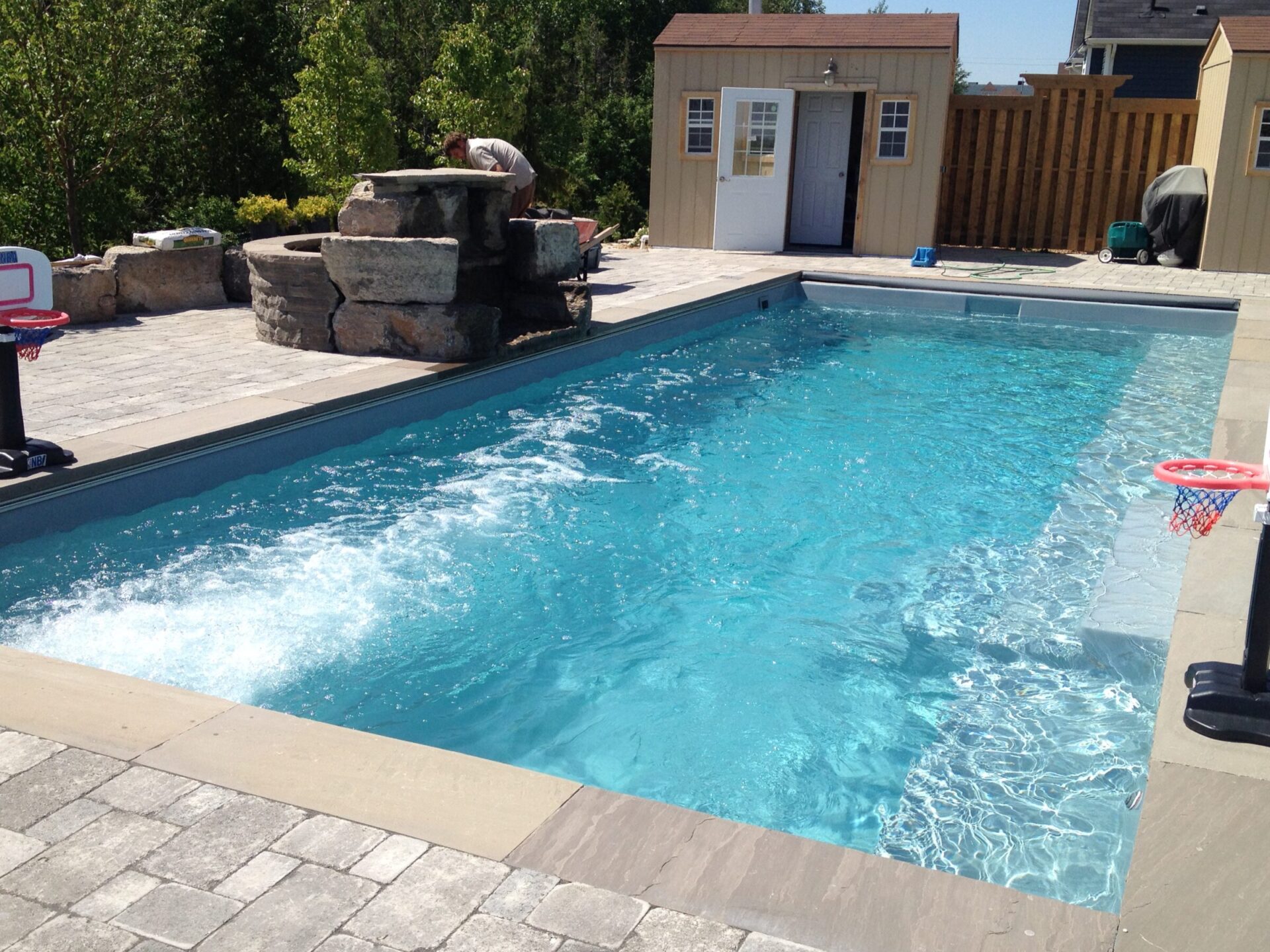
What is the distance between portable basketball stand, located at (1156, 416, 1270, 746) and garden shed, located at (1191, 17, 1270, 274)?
460 inches

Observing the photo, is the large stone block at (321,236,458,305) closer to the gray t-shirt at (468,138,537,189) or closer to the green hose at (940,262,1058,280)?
the gray t-shirt at (468,138,537,189)

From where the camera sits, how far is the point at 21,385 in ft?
20.7

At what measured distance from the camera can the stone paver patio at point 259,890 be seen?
197cm

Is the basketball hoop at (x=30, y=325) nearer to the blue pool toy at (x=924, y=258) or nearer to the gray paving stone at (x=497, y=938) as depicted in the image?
the gray paving stone at (x=497, y=938)

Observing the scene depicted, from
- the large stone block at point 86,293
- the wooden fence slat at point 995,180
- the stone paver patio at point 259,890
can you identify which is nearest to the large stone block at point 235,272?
the large stone block at point 86,293

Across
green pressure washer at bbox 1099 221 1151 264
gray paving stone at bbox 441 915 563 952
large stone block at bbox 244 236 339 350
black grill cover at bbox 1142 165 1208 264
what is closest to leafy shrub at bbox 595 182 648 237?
green pressure washer at bbox 1099 221 1151 264

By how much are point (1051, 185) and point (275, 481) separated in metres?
12.4

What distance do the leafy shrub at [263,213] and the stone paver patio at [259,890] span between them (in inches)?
343

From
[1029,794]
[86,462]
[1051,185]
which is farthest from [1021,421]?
[1051,185]

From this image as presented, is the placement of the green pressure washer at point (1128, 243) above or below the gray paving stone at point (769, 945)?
above

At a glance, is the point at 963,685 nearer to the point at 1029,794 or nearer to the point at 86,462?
the point at 1029,794

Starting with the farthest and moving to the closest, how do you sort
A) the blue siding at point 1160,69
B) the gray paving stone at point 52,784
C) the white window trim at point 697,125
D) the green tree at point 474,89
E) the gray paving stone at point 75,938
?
1. the blue siding at point 1160,69
2. the white window trim at point 697,125
3. the green tree at point 474,89
4. the gray paving stone at point 52,784
5. the gray paving stone at point 75,938

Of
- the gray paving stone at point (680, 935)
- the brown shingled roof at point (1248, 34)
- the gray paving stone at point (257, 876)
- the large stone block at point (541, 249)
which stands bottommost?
the gray paving stone at point (257, 876)

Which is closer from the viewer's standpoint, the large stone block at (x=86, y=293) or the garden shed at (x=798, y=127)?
the large stone block at (x=86, y=293)
